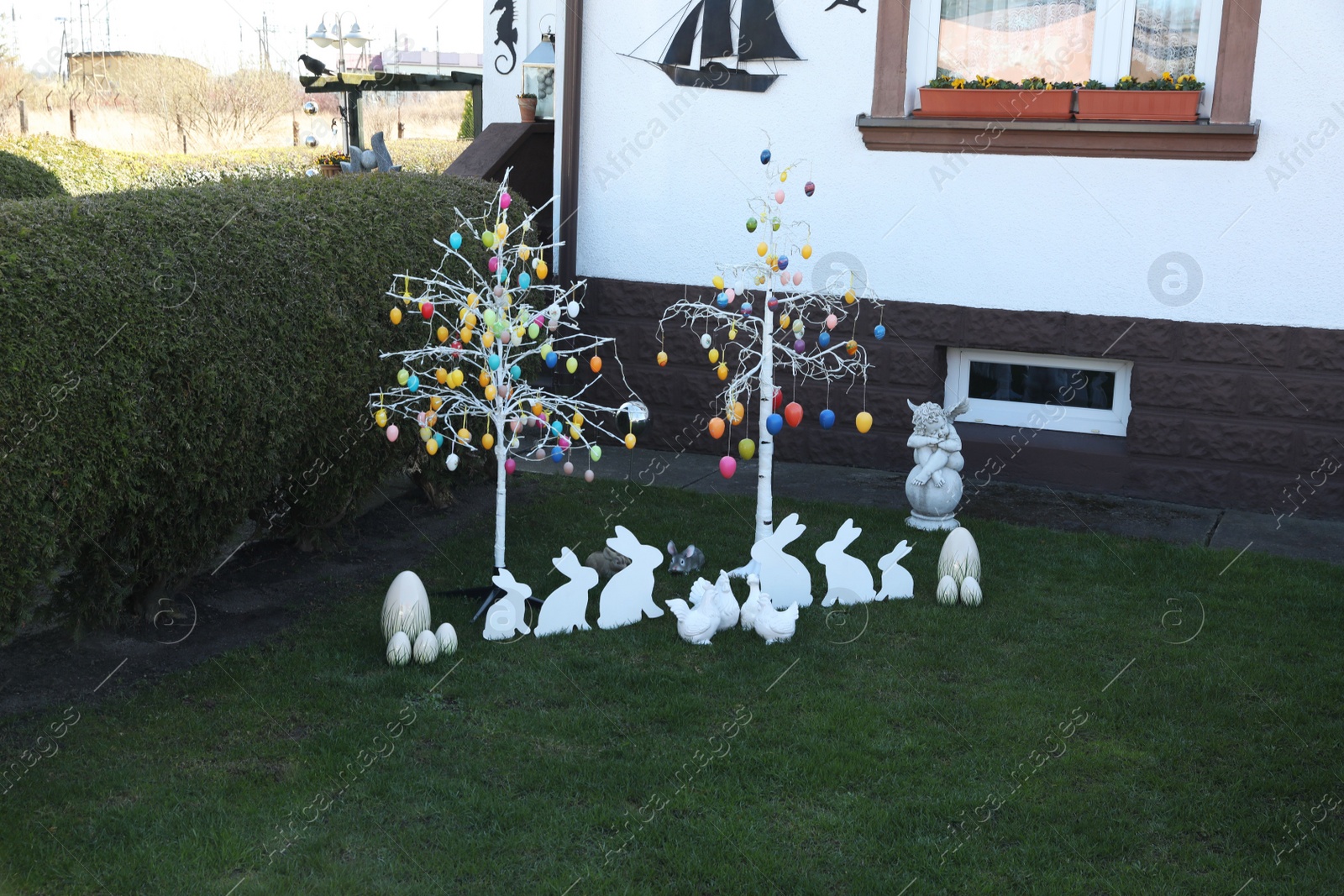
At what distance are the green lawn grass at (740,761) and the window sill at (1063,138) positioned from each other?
258 centimetres

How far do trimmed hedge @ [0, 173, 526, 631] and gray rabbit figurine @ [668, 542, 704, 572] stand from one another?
5.04 ft

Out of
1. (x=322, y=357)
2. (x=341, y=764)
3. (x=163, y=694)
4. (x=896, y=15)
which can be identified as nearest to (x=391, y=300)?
(x=322, y=357)

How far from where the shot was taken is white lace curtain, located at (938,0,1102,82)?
6.93 m

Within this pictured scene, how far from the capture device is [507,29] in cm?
1295

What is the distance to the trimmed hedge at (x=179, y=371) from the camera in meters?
3.86

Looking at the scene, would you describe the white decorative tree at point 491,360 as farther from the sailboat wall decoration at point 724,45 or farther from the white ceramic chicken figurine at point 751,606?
the sailboat wall decoration at point 724,45

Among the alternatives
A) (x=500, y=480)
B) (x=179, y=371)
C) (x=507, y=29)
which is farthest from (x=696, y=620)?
(x=507, y=29)

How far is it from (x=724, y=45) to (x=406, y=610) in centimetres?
443

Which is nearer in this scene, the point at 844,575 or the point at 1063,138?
the point at 844,575

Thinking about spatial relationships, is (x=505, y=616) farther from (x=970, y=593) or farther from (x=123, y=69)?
(x=123, y=69)

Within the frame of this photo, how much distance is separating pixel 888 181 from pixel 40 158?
9.33 m

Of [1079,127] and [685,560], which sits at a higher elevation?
[1079,127]

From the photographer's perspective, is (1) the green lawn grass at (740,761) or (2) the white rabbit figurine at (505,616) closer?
(1) the green lawn grass at (740,761)

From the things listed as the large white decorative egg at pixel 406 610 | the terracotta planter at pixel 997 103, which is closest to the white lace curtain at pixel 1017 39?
the terracotta planter at pixel 997 103
